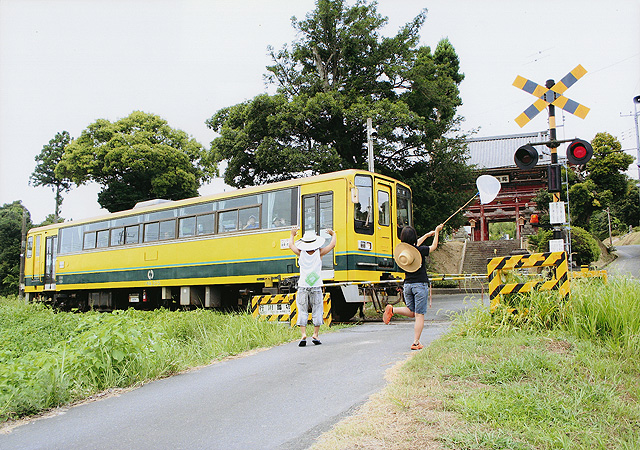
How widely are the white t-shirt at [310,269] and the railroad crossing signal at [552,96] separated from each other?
412cm

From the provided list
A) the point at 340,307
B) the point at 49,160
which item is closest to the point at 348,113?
the point at 340,307

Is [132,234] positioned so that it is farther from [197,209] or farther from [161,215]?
[197,209]

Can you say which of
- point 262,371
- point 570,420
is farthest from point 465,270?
point 570,420

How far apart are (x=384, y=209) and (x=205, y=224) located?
5.22 metres

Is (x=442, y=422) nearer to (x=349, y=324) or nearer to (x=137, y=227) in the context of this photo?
(x=349, y=324)

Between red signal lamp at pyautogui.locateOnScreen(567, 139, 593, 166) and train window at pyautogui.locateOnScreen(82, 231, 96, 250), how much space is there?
16437 millimetres

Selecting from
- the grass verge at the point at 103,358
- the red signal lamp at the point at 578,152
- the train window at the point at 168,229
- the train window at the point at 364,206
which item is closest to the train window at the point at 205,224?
the train window at the point at 168,229

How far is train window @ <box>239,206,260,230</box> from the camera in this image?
1344 centimetres

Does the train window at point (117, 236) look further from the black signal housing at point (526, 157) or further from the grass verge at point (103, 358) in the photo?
the black signal housing at point (526, 157)

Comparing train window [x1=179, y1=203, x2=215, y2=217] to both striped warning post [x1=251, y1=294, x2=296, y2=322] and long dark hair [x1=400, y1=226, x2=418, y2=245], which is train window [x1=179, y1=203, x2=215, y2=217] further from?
long dark hair [x1=400, y1=226, x2=418, y2=245]

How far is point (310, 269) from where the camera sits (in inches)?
328

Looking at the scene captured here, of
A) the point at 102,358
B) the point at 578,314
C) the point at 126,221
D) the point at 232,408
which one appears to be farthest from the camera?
the point at 126,221

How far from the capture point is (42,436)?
4984mm

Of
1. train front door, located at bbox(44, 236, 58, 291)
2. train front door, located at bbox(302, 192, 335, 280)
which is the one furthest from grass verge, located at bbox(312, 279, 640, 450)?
train front door, located at bbox(44, 236, 58, 291)
